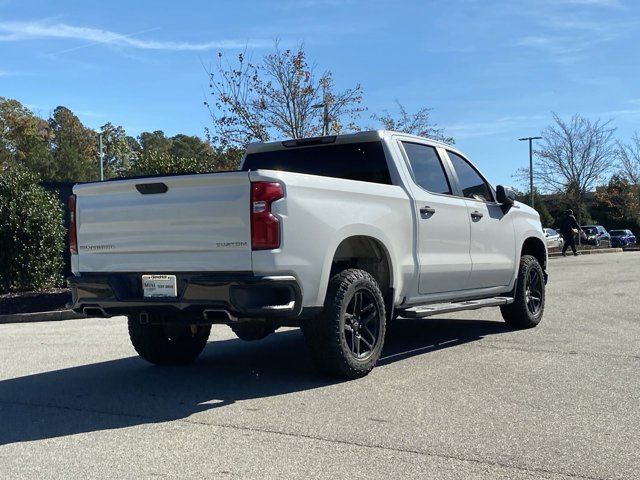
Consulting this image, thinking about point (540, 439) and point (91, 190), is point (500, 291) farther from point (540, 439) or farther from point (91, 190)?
point (91, 190)

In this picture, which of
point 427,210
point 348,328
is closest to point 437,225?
point 427,210

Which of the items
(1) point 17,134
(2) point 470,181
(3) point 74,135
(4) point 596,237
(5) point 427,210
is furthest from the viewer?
(3) point 74,135

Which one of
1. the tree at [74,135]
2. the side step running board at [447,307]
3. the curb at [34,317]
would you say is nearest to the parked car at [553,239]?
the curb at [34,317]

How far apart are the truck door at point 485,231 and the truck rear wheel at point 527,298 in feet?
0.98

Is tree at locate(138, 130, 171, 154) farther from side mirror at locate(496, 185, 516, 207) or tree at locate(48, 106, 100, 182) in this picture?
side mirror at locate(496, 185, 516, 207)

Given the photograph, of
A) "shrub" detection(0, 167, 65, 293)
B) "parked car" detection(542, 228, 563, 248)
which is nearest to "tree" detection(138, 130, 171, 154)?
"parked car" detection(542, 228, 563, 248)

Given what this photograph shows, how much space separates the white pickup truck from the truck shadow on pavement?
0.36m

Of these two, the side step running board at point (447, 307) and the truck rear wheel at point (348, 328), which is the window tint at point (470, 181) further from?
the truck rear wheel at point (348, 328)

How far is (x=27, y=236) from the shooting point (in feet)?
43.2

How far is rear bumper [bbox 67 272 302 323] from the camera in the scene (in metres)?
4.98

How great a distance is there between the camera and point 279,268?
5051 millimetres

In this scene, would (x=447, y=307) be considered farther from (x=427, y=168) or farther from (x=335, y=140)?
(x=335, y=140)

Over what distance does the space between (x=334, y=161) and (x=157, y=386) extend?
8.99ft

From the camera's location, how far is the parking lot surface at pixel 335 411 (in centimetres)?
388
